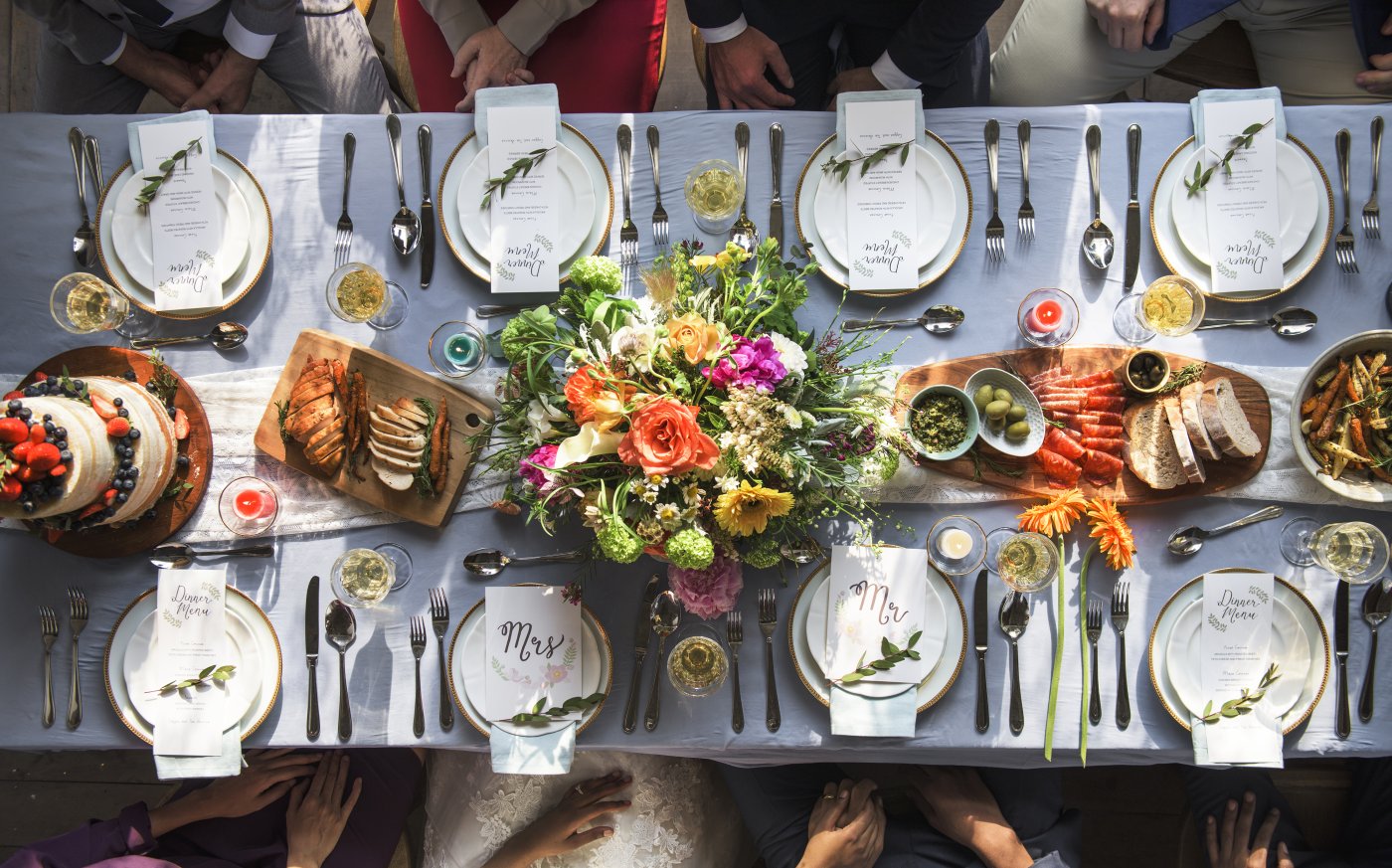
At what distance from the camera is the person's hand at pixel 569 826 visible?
1893mm

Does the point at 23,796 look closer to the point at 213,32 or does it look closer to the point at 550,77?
the point at 213,32

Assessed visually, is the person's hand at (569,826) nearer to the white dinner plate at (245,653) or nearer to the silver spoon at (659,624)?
the silver spoon at (659,624)

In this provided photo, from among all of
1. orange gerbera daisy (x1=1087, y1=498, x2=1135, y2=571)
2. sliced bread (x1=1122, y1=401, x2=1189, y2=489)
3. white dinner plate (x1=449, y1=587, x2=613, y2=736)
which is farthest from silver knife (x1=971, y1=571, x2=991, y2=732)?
white dinner plate (x1=449, y1=587, x2=613, y2=736)

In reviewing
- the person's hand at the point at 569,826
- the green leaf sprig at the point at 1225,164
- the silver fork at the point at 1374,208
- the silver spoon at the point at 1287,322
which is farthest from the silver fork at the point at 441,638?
the silver fork at the point at 1374,208

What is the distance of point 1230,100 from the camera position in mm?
1675

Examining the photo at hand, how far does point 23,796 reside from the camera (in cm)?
263

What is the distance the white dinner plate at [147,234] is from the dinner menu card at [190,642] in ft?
1.97

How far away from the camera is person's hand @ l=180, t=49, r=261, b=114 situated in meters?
2.09

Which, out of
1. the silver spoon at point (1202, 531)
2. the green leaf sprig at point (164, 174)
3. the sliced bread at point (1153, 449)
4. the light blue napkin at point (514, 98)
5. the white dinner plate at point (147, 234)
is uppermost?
the light blue napkin at point (514, 98)

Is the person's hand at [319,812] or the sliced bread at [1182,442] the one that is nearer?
the sliced bread at [1182,442]

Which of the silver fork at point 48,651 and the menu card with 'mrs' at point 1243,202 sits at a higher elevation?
the menu card with 'mrs' at point 1243,202

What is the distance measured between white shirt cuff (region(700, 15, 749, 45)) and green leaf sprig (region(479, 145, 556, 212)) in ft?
1.83

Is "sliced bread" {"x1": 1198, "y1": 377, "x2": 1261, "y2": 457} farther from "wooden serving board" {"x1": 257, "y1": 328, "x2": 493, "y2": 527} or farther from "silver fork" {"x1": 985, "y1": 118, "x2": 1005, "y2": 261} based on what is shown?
"wooden serving board" {"x1": 257, "y1": 328, "x2": 493, "y2": 527}

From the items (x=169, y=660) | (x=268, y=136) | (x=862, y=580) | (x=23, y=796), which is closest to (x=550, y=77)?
(x=268, y=136)
